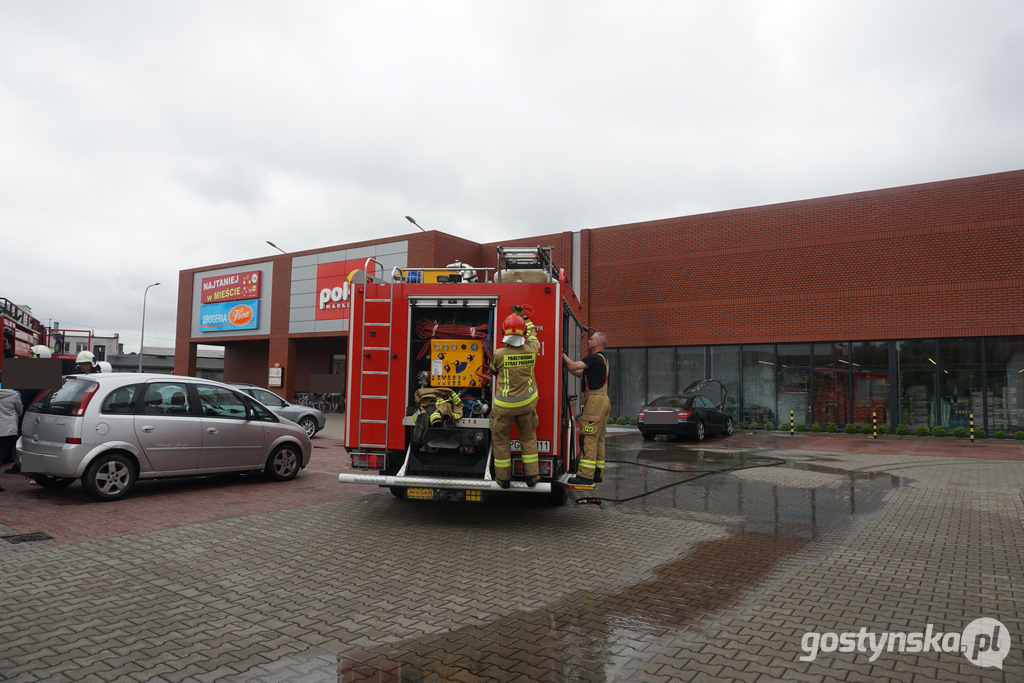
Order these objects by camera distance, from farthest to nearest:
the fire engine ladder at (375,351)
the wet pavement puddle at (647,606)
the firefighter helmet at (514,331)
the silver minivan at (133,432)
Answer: the silver minivan at (133,432) < the fire engine ladder at (375,351) < the firefighter helmet at (514,331) < the wet pavement puddle at (647,606)

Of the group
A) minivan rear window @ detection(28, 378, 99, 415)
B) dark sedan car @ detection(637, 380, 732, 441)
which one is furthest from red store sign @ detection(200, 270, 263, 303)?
minivan rear window @ detection(28, 378, 99, 415)

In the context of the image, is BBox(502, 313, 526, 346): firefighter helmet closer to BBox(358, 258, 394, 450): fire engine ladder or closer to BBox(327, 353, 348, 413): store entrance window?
BBox(358, 258, 394, 450): fire engine ladder

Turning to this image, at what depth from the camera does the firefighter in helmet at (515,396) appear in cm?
636

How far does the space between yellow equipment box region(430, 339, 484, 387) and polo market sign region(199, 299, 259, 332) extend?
2959 cm

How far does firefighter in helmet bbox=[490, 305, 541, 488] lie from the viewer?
6.36 m

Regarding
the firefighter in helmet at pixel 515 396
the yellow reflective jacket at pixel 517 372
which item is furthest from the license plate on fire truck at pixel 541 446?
the yellow reflective jacket at pixel 517 372

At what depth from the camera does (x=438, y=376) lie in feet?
23.7

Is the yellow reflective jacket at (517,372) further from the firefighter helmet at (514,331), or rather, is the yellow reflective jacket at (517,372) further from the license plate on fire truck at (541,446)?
the license plate on fire truck at (541,446)

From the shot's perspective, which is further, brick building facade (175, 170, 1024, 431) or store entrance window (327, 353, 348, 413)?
store entrance window (327, 353, 348, 413)

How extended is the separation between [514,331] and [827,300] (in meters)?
19.1

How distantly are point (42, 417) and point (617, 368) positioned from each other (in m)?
21.2

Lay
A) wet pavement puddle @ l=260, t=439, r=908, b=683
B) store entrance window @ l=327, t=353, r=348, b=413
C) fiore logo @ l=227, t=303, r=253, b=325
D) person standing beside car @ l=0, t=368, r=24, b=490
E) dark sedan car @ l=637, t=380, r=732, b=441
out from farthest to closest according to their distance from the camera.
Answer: store entrance window @ l=327, t=353, r=348, b=413
fiore logo @ l=227, t=303, r=253, b=325
dark sedan car @ l=637, t=380, r=732, b=441
person standing beside car @ l=0, t=368, r=24, b=490
wet pavement puddle @ l=260, t=439, r=908, b=683

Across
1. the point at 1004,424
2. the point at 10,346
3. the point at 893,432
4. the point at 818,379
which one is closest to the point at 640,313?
the point at 818,379

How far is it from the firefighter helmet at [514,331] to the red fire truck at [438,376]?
0.52 m
